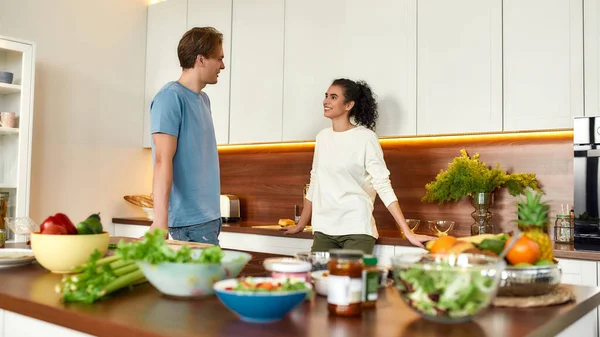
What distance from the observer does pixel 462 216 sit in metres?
3.30

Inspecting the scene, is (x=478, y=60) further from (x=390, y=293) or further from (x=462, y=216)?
(x=390, y=293)

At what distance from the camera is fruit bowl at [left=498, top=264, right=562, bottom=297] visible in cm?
121

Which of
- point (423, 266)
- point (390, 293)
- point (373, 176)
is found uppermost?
point (373, 176)

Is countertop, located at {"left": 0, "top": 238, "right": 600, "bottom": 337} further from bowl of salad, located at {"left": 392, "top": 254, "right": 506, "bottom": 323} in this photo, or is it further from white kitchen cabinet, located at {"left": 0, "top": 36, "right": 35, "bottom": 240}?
white kitchen cabinet, located at {"left": 0, "top": 36, "right": 35, "bottom": 240}

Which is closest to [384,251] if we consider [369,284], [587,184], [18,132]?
[587,184]

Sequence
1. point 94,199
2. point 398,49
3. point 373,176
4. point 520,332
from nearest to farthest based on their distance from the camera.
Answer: point 520,332, point 373,176, point 398,49, point 94,199

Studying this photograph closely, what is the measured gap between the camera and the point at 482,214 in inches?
117

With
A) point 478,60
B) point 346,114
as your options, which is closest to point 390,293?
point 346,114

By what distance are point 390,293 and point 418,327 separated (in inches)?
13.0

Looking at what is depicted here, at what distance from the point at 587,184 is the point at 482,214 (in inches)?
23.8

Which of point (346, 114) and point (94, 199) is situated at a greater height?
point (346, 114)

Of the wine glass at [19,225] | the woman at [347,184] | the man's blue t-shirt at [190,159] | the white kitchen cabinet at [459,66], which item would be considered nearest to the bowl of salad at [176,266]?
the man's blue t-shirt at [190,159]

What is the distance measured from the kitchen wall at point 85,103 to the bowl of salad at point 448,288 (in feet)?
11.0

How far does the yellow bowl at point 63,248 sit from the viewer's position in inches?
57.2
